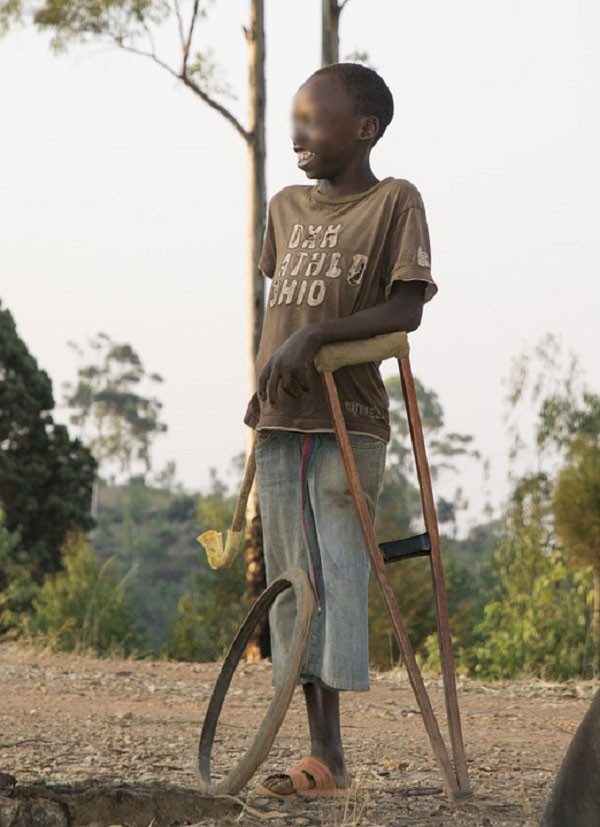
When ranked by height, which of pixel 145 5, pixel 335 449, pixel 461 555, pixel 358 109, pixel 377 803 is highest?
pixel 145 5

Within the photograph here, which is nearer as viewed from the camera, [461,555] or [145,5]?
[145,5]

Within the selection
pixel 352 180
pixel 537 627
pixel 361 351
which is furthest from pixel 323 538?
pixel 537 627

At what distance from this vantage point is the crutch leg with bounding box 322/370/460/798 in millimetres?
3430

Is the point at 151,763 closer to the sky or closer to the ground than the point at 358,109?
closer to the ground

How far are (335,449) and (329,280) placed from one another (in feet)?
1.52

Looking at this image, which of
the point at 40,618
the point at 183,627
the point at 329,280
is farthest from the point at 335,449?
the point at 183,627

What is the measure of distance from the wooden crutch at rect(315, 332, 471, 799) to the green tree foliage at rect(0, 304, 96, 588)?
1726 cm

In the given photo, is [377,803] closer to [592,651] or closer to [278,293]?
[278,293]

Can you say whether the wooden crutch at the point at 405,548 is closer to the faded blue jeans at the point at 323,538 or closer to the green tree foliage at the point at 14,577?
the faded blue jeans at the point at 323,538

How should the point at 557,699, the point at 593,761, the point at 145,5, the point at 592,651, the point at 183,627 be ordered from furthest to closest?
the point at 183,627 < the point at 592,651 < the point at 145,5 < the point at 557,699 < the point at 593,761

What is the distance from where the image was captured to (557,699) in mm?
7090

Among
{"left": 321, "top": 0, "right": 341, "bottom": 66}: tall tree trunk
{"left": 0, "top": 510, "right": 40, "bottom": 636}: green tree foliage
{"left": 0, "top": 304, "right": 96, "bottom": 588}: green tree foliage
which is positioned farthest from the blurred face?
{"left": 0, "top": 304, "right": 96, "bottom": 588}: green tree foliage

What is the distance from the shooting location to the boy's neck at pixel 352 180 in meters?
3.74

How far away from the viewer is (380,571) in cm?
347
